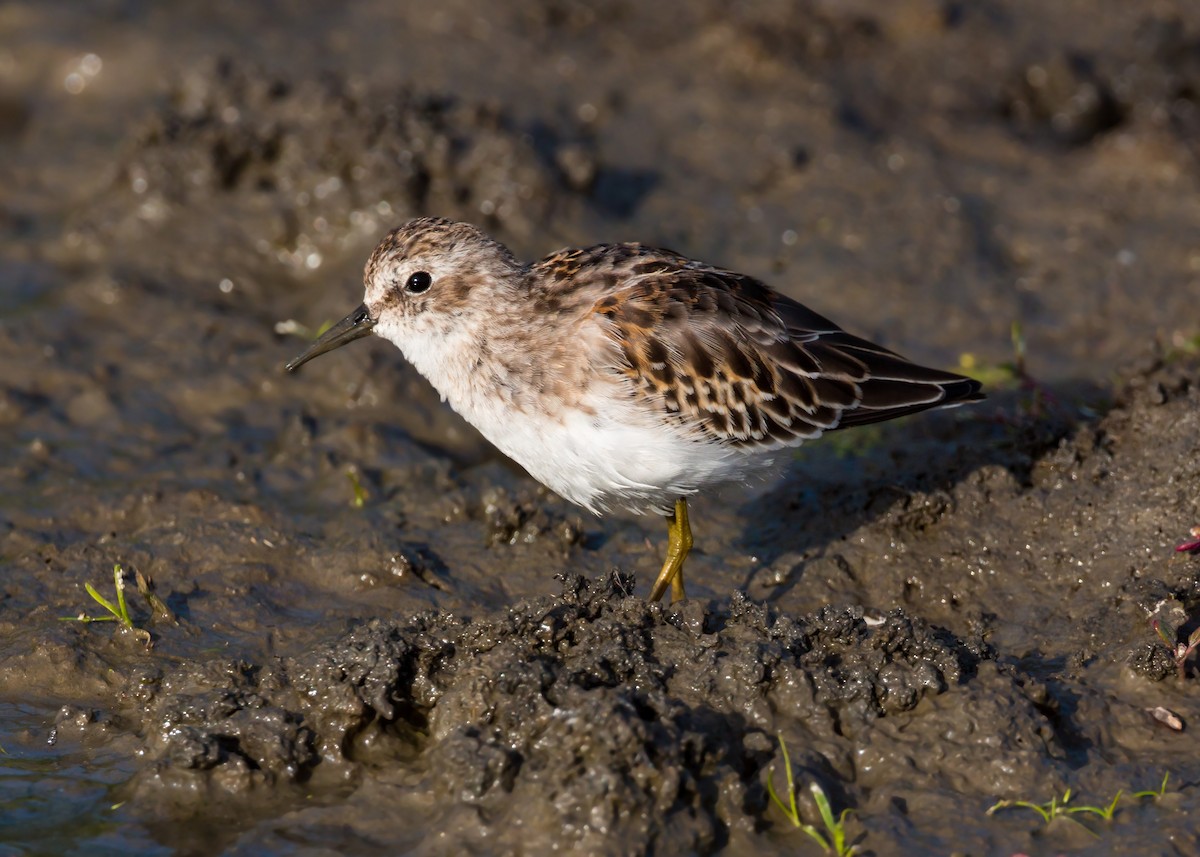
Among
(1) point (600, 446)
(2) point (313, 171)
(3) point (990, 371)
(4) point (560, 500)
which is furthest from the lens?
(2) point (313, 171)

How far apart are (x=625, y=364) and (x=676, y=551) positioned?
3.73 feet

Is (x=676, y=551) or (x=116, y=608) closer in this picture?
(x=116, y=608)

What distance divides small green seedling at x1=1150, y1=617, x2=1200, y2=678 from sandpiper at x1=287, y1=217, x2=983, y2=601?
163cm

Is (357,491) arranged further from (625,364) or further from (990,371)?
(990,371)

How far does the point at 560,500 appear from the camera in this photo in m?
7.85

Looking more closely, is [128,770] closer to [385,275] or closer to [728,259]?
[385,275]

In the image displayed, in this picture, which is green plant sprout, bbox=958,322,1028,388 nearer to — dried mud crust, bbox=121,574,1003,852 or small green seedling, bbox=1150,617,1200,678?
small green seedling, bbox=1150,617,1200,678

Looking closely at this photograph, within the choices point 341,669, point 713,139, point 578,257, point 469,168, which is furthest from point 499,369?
point 713,139

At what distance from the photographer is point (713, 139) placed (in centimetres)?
1112

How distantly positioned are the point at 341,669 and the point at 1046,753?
2.93 m

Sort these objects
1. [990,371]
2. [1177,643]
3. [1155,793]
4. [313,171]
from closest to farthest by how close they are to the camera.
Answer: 1. [1155,793]
2. [1177,643]
3. [990,371]
4. [313,171]

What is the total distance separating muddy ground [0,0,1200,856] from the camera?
5.50 m

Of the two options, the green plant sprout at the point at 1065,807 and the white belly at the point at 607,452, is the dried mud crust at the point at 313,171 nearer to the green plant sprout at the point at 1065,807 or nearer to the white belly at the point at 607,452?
the white belly at the point at 607,452

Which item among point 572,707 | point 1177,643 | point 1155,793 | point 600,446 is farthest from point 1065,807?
point 600,446
